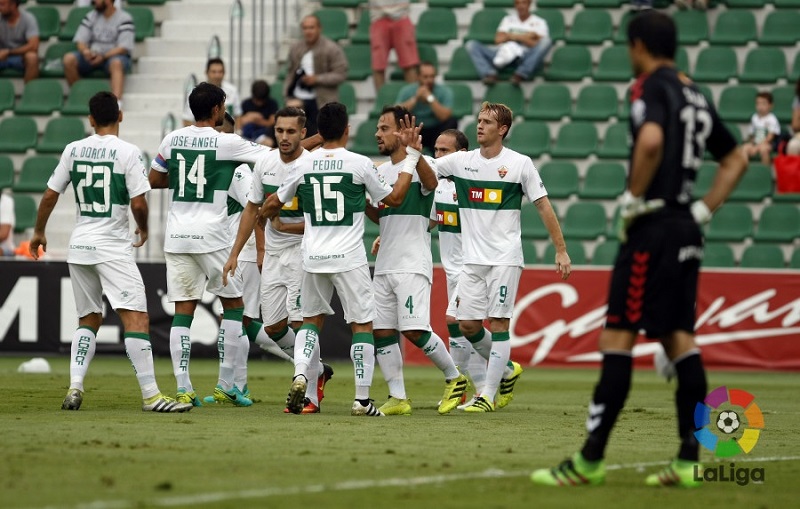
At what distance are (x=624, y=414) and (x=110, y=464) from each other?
5.77 meters

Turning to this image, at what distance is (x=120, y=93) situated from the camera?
69.8 feet

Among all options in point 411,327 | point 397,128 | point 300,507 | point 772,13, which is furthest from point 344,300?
point 772,13

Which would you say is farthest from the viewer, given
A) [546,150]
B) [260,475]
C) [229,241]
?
[546,150]

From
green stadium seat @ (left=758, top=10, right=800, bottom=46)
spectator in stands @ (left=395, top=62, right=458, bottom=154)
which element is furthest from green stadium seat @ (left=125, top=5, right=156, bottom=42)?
green stadium seat @ (left=758, top=10, right=800, bottom=46)

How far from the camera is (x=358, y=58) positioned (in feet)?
72.2

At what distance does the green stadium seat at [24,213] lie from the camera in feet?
66.1

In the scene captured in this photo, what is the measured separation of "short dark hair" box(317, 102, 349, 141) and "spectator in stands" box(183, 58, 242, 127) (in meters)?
7.74

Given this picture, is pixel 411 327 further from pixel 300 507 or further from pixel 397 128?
pixel 300 507

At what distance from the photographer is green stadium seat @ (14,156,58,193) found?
67.8 feet

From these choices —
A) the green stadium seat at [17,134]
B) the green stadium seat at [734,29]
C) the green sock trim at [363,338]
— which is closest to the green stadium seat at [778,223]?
the green stadium seat at [734,29]

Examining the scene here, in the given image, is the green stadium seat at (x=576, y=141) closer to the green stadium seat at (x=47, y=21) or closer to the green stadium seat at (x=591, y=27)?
the green stadium seat at (x=591, y=27)

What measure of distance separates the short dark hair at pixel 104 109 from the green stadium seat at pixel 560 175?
1045cm

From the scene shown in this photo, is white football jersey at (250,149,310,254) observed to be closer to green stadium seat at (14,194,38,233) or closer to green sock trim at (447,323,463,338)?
green sock trim at (447,323,463,338)

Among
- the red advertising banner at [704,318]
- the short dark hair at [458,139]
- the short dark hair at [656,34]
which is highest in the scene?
the short dark hair at [656,34]
